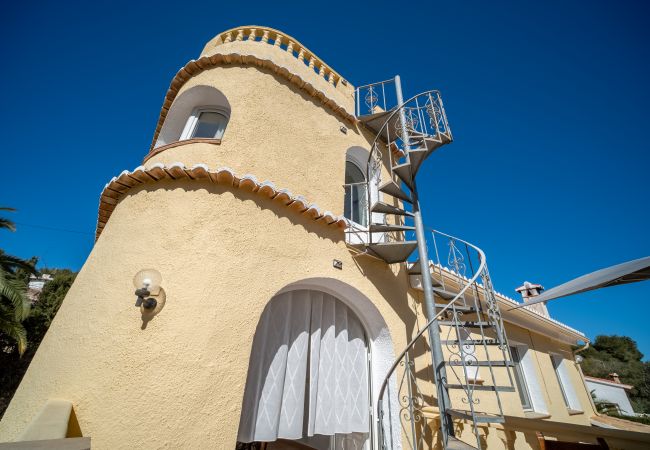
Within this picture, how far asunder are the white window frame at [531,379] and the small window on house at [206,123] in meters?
7.64

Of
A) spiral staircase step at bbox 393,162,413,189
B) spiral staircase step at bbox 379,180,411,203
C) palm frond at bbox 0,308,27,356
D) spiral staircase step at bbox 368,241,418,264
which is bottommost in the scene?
palm frond at bbox 0,308,27,356

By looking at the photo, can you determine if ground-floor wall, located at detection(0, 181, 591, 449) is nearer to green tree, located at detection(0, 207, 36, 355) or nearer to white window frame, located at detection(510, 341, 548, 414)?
white window frame, located at detection(510, 341, 548, 414)

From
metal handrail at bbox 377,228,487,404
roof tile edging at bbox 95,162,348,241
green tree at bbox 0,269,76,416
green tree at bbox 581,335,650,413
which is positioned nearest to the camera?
metal handrail at bbox 377,228,487,404

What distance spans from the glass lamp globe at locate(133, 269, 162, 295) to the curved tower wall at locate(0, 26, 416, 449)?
82 mm

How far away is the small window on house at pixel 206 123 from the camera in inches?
A: 168

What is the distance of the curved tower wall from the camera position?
7.18ft

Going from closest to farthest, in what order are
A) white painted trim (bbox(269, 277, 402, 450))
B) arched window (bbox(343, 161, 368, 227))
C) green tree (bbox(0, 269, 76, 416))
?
white painted trim (bbox(269, 277, 402, 450)) → arched window (bbox(343, 161, 368, 227)) → green tree (bbox(0, 269, 76, 416))

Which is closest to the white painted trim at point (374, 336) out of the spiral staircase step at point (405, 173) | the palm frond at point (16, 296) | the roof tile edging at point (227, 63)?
the spiral staircase step at point (405, 173)

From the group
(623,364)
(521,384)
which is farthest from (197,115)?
(623,364)

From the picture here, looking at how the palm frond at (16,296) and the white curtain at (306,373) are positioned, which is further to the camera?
the palm frond at (16,296)

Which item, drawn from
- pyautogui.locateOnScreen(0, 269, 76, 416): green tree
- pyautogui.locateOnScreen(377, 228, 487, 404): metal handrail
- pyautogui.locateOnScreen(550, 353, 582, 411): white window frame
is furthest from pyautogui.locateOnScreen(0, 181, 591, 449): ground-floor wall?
pyautogui.locateOnScreen(0, 269, 76, 416): green tree

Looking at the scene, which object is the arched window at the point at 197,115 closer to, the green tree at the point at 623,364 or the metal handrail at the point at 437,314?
the metal handrail at the point at 437,314

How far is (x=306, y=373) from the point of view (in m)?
3.37

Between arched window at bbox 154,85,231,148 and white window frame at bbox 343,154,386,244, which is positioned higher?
arched window at bbox 154,85,231,148
